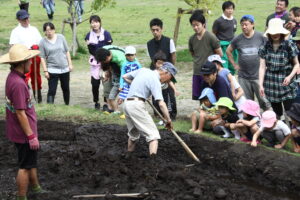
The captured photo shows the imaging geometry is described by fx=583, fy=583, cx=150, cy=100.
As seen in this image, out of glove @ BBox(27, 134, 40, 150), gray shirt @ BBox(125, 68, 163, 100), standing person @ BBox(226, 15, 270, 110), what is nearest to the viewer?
A: glove @ BBox(27, 134, 40, 150)

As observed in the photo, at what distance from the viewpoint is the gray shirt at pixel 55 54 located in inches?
471

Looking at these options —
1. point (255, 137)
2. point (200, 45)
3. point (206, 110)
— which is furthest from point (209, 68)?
point (255, 137)

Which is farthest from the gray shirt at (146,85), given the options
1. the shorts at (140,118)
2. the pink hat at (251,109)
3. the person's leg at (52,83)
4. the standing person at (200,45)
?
the person's leg at (52,83)

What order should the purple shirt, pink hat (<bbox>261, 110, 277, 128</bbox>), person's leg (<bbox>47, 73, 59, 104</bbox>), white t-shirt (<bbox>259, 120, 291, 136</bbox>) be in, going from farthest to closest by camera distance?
person's leg (<bbox>47, 73, 59, 104</bbox>) → white t-shirt (<bbox>259, 120, 291, 136</bbox>) → pink hat (<bbox>261, 110, 277, 128</bbox>) → the purple shirt

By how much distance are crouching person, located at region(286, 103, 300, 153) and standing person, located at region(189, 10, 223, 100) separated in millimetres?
2481

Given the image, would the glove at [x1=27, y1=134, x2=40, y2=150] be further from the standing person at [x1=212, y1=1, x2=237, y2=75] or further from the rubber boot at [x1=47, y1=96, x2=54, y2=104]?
the standing person at [x1=212, y1=1, x2=237, y2=75]

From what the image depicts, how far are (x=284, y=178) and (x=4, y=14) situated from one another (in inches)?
1032

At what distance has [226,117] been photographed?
9.74 meters

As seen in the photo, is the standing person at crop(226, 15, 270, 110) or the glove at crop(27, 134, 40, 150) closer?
the glove at crop(27, 134, 40, 150)

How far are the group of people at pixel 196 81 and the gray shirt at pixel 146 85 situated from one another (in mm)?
14

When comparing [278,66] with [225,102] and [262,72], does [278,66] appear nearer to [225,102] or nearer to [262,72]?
[262,72]

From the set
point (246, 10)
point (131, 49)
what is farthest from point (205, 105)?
point (246, 10)

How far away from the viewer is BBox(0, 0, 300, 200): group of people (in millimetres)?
7086

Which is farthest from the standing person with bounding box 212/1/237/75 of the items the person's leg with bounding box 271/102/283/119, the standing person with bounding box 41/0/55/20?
the standing person with bounding box 41/0/55/20
